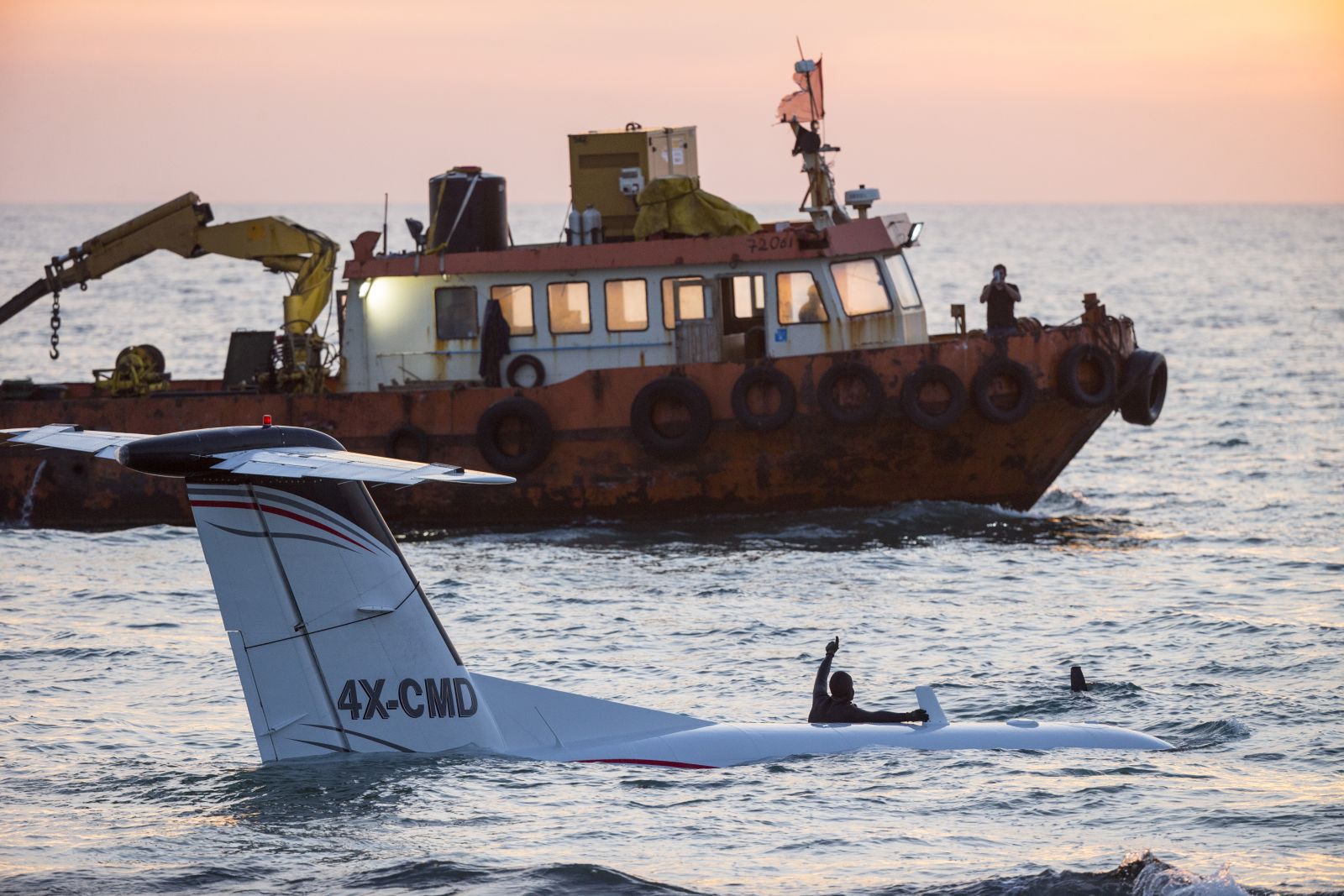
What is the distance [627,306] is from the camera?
27.7 m

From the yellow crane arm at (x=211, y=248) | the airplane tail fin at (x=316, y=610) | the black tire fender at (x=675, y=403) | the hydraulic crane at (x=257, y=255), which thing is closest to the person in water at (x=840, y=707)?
the airplane tail fin at (x=316, y=610)

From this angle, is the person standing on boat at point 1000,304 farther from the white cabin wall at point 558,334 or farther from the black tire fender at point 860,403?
the black tire fender at point 860,403

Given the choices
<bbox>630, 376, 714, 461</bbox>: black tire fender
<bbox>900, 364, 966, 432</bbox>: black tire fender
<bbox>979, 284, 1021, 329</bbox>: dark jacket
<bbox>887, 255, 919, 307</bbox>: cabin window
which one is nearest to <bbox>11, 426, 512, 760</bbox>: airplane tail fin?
<bbox>630, 376, 714, 461</bbox>: black tire fender

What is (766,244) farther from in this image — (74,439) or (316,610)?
(74,439)

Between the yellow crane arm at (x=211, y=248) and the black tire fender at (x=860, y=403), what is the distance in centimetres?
900

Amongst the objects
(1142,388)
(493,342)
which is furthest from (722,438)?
(1142,388)

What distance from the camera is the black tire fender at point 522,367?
27.7 m

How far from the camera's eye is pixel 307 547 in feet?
44.1

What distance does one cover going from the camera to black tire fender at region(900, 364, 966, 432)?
26109mm

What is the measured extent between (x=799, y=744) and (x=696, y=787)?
3.35 feet

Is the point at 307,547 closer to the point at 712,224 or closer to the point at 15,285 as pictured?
the point at 712,224

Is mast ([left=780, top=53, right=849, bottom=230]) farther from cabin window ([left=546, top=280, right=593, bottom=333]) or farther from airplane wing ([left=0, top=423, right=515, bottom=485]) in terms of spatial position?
airplane wing ([left=0, top=423, right=515, bottom=485])

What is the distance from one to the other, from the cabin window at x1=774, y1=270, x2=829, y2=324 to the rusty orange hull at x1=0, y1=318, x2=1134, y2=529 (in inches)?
48.6

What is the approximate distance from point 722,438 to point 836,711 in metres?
11.5
